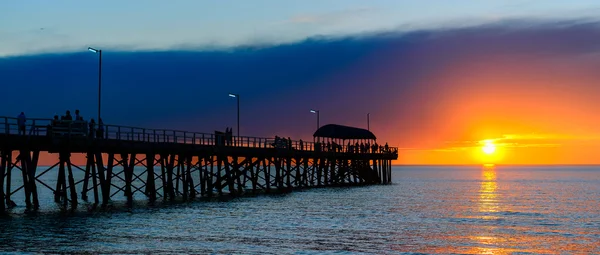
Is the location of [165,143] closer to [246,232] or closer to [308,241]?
[246,232]

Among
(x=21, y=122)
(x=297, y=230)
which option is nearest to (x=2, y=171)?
(x=21, y=122)

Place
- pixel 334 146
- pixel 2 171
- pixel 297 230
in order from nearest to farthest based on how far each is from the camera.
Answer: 1. pixel 297 230
2. pixel 2 171
3. pixel 334 146

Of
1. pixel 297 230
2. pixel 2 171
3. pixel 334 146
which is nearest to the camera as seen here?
pixel 297 230

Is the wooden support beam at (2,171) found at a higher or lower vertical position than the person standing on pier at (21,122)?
lower

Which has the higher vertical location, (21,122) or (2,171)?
(21,122)

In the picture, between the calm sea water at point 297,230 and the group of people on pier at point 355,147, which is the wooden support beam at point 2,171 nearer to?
the calm sea water at point 297,230

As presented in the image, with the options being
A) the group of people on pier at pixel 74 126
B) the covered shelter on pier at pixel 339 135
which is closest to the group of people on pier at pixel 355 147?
the covered shelter on pier at pixel 339 135

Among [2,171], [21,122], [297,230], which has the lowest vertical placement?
[297,230]

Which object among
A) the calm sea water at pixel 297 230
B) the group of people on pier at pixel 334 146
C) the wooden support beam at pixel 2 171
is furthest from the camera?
the group of people on pier at pixel 334 146

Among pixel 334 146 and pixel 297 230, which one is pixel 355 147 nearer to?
pixel 334 146

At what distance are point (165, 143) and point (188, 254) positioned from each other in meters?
23.0

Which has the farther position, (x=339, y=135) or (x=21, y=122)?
(x=339, y=135)

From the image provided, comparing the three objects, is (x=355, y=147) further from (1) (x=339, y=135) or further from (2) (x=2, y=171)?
(2) (x=2, y=171)

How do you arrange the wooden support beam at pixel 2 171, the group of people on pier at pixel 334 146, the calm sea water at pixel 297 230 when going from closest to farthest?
1. the calm sea water at pixel 297 230
2. the wooden support beam at pixel 2 171
3. the group of people on pier at pixel 334 146
